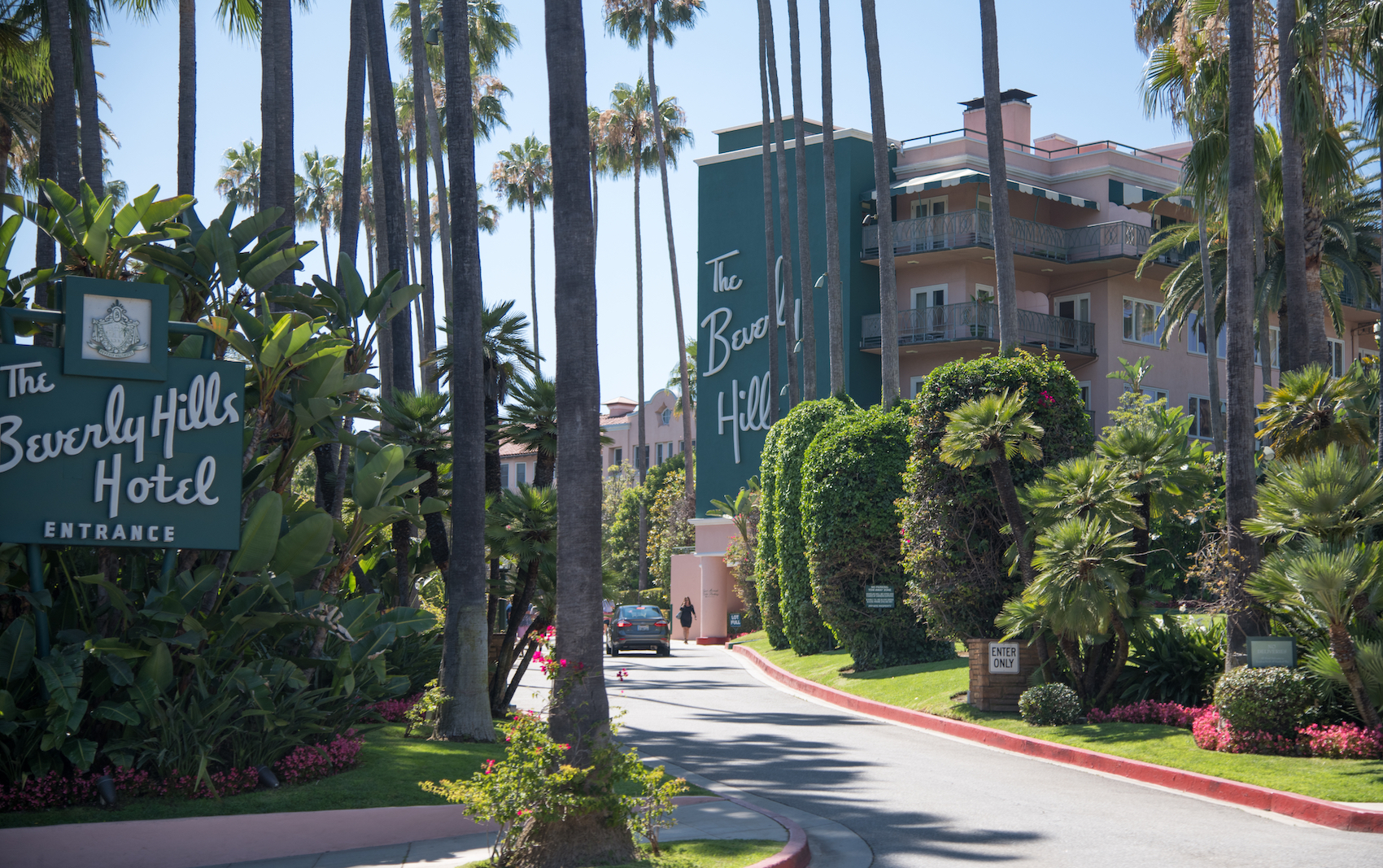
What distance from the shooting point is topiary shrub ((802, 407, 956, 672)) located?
24438 millimetres

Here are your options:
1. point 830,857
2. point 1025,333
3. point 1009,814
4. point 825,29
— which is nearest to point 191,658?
point 830,857

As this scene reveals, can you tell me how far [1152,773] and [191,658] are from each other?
32.3ft

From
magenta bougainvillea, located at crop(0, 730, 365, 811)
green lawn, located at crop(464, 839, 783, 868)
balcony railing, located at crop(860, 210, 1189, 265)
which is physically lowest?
green lawn, located at crop(464, 839, 783, 868)

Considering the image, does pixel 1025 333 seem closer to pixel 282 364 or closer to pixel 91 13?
pixel 91 13

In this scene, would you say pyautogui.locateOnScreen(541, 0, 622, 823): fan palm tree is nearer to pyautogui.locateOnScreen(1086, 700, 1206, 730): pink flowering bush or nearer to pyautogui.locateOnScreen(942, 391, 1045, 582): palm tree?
pyautogui.locateOnScreen(942, 391, 1045, 582): palm tree

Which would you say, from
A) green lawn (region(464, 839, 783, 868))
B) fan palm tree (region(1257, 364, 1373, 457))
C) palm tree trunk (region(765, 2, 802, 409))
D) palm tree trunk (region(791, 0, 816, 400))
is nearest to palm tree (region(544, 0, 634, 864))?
green lawn (region(464, 839, 783, 868))

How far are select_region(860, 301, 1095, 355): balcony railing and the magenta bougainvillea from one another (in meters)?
30.1

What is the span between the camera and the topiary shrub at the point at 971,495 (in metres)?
19.7

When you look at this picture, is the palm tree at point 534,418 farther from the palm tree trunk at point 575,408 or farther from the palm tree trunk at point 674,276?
the palm tree trunk at point 674,276

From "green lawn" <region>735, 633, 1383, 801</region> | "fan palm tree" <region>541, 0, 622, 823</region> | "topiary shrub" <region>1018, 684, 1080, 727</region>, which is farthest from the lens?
"topiary shrub" <region>1018, 684, 1080, 727</region>

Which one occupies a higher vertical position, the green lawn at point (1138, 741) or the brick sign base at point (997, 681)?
the brick sign base at point (997, 681)

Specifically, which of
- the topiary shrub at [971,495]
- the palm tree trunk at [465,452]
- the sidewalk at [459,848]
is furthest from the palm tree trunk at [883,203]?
the sidewalk at [459,848]

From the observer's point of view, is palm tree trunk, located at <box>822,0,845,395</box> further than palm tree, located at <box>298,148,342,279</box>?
No

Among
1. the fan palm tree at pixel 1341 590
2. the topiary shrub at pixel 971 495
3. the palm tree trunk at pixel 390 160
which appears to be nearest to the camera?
the fan palm tree at pixel 1341 590
